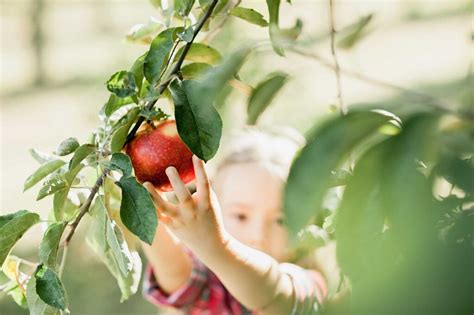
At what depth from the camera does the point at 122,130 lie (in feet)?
3.02

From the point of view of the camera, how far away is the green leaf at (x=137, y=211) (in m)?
0.84

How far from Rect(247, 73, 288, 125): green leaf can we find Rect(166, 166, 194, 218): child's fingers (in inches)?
10.7

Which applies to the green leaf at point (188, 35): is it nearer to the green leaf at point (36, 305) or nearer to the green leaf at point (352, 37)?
the green leaf at point (352, 37)

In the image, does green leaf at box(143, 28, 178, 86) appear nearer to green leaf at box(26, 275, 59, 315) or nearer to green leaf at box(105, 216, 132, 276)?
green leaf at box(105, 216, 132, 276)

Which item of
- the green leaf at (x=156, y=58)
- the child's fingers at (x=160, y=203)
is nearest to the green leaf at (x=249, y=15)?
the green leaf at (x=156, y=58)

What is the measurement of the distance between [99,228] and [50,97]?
25.3ft

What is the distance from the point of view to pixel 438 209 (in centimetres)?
47

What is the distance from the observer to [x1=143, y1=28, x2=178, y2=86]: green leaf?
0.88 m

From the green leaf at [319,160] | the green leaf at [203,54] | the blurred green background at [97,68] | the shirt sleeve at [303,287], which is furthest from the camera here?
the blurred green background at [97,68]

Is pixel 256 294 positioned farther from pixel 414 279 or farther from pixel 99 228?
pixel 414 279

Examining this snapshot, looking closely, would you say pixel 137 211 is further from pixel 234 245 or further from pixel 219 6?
pixel 234 245

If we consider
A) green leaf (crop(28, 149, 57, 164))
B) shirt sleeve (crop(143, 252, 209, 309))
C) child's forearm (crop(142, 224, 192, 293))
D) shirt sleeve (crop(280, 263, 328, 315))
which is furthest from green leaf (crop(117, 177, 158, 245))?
shirt sleeve (crop(143, 252, 209, 309))

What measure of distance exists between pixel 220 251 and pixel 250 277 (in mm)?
118

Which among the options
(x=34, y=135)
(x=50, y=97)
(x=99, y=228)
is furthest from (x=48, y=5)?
(x=99, y=228)
